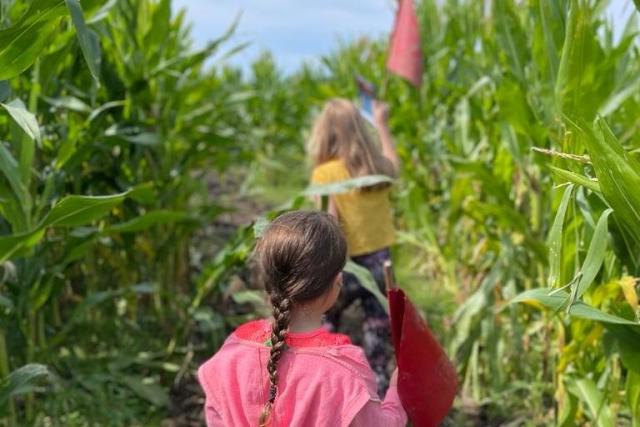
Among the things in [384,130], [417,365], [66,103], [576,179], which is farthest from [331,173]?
[576,179]

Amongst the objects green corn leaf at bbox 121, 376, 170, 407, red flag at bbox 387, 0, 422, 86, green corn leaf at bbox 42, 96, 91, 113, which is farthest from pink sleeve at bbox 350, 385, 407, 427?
red flag at bbox 387, 0, 422, 86

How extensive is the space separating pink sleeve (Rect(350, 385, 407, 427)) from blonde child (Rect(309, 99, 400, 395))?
4.14 feet

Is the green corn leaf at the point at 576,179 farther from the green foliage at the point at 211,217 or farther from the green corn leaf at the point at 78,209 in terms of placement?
the green corn leaf at the point at 78,209

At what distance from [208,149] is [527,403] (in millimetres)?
1821

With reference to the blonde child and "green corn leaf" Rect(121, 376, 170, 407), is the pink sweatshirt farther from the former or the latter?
"green corn leaf" Rect(121, 376, 170, 407)

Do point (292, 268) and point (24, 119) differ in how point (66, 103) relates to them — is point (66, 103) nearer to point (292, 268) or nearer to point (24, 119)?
point (24, 119)

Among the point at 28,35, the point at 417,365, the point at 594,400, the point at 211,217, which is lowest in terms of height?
the point at 594,400

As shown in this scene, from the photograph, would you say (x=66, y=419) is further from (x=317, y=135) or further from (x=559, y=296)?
(x=559, y=296)

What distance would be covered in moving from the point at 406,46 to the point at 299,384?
2504 millimetres

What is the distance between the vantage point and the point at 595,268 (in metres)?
1.39

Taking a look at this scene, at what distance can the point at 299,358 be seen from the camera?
4.65 feet

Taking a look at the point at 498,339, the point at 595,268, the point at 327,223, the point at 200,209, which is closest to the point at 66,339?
the point at 200,209

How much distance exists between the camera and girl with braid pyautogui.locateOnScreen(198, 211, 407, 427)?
4.54ft

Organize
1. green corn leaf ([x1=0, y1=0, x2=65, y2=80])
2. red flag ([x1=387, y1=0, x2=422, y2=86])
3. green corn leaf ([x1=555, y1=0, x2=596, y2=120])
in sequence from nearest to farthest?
green corn leaf ([x1=0, y1=0, x2=65, y2=80]), green corn leaf ([x1=555, y1=0, x2=596, y2=120]), red flag ([x1=387, y1=0, x2=422, y2=86])
